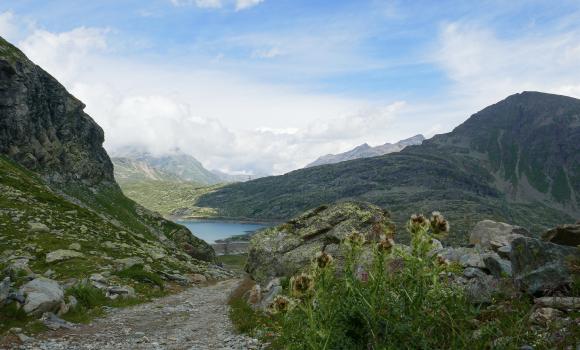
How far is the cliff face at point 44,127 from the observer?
7544 cm

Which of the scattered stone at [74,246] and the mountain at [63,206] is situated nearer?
the mountain at [63,206]

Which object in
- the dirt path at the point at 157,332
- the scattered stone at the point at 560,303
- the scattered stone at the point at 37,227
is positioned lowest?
the dirt path at the point at 157,332

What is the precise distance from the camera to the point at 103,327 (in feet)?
56.3

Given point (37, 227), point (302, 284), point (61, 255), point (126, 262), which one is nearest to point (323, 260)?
point (302, 284)

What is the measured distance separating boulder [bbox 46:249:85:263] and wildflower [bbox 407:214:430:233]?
30.6 metres

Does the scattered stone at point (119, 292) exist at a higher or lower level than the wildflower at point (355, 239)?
lower

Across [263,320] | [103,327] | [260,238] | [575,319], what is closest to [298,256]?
[260,238]

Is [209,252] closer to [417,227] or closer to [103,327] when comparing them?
[103,327]

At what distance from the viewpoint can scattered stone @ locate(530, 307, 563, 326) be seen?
23.2 ft

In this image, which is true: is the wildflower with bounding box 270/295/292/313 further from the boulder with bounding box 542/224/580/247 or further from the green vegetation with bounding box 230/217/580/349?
the boulder with bounding box 542/224/580/247

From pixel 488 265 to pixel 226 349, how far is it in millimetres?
8659

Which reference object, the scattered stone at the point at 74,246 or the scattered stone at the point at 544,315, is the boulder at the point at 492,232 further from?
the scattered stone at the point at 74,246

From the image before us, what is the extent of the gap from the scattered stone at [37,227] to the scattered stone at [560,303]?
126 ft

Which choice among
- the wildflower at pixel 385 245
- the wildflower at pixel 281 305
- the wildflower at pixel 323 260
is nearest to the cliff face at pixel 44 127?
the wildflower at pixel 281 305
